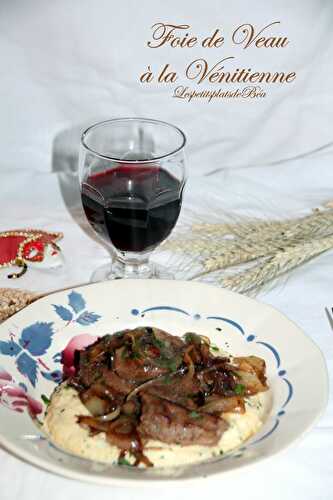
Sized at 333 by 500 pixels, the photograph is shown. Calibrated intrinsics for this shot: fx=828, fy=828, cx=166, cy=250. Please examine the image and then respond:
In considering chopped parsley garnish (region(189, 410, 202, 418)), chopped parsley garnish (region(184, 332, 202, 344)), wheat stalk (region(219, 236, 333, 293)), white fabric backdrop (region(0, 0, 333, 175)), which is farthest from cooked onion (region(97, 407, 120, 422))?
white fabric backdrop (region(0, 0, 333, 175))

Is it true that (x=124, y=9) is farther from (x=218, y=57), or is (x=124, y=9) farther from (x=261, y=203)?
(x=261, y=203)

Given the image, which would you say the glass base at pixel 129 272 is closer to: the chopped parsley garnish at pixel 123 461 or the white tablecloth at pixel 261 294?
the white tablecloth at pixel 261 294

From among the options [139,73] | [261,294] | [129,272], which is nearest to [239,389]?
[261,294]

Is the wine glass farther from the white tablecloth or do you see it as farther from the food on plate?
the food on plate

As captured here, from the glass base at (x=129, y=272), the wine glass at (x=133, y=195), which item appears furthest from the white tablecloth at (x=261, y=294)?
the wine glass at (x=133, y=195)

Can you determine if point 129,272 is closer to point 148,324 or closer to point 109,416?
point 148,324

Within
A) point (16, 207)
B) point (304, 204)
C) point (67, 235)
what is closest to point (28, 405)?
point (67, 235)
